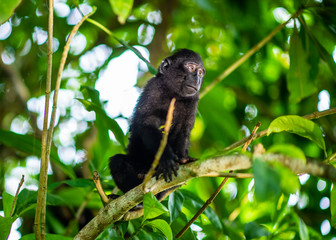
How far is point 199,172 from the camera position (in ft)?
7.88

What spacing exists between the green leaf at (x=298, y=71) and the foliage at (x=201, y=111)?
0.01m

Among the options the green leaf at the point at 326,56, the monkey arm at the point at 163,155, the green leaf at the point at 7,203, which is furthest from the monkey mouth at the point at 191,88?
the green leaf at the point at 7,203

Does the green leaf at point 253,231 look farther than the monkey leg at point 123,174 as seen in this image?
No

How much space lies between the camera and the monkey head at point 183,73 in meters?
4.37

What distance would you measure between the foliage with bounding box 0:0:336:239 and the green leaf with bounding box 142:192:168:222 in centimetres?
1

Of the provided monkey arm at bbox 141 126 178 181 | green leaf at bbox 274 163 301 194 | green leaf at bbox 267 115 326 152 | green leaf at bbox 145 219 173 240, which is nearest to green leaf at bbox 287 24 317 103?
monkey arm at bbox 141 126 178 181

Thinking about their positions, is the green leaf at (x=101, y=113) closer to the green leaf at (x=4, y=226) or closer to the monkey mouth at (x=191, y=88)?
the monkey mouth at (x=191, y=88)

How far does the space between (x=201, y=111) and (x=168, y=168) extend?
2.12 metres

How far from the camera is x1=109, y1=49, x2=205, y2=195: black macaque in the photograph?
390 cm

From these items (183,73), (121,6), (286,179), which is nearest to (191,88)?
(183,73)

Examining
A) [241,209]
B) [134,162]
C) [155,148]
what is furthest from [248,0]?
[241,209]

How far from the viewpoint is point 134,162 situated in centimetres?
419

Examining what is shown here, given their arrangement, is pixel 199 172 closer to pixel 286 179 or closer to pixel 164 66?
pixel 286 179

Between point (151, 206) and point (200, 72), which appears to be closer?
point (151, 206)
